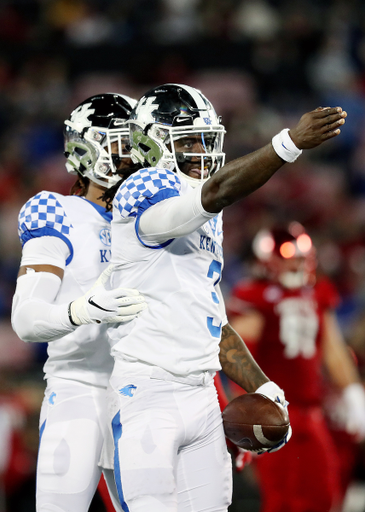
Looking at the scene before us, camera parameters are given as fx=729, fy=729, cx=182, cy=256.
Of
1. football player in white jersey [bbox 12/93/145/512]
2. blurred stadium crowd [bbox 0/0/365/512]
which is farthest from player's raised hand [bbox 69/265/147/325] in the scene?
blurred stadium crowd [bbox 0/0/365/512]

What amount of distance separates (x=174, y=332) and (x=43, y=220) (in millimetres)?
759

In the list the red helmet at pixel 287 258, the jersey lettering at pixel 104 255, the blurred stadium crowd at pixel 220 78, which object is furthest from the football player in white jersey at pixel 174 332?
the blurred stadium crowd at pixel 220 78

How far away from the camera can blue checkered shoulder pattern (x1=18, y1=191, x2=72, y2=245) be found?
111 inches

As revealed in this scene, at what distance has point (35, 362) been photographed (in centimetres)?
723

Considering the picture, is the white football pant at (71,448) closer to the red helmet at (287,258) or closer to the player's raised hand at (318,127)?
the player's raised hand at (318,127)

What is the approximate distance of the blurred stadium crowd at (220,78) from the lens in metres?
8.26

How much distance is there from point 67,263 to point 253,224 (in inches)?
200

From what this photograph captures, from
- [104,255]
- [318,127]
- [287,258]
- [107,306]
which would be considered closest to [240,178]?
[318,127]

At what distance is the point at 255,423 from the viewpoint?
2.54 meters

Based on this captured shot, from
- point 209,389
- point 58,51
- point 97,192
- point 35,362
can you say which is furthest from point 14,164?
point 209,389

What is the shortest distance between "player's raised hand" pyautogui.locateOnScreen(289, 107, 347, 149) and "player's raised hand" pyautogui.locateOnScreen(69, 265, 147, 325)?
0.75 m

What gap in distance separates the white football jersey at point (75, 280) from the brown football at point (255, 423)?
0.58 m

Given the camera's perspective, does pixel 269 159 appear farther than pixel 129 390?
No

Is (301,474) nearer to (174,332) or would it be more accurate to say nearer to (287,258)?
(287,258)
